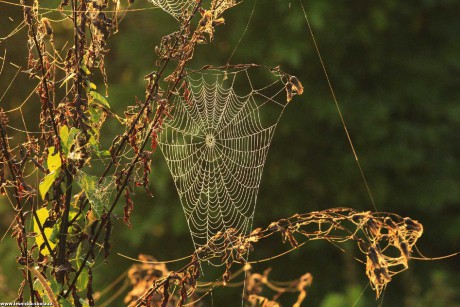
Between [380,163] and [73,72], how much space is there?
274 inches

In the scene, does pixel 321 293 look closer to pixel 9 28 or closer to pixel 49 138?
pixel 9 28

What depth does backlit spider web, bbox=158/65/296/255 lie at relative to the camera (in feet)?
12.5

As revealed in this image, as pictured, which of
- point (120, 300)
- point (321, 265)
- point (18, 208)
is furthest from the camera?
point (321, 265)

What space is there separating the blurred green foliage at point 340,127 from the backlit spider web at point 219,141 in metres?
0.48

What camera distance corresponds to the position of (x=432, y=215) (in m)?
9.45

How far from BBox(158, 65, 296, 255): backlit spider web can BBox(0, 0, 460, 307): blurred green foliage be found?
48cm

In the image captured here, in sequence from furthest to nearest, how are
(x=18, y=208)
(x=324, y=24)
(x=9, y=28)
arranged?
(x=9, y=28), (x=324, y=24), (x=18, y=208)

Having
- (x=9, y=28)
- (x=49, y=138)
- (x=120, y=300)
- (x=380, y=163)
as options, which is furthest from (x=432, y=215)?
(x=49, y=138)

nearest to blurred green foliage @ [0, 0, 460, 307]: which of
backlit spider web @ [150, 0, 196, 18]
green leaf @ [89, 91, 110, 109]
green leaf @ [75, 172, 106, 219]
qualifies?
backlit spider web @ [150, 0, 196, 18]

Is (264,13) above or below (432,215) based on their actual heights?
above

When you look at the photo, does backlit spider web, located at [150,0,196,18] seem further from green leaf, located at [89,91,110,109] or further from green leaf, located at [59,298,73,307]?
green leaf, located at [59,298,73,307]

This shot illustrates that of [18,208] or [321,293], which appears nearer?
[18,208]

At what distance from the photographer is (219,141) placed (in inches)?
229

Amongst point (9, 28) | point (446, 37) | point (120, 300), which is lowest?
point (120, 300)
